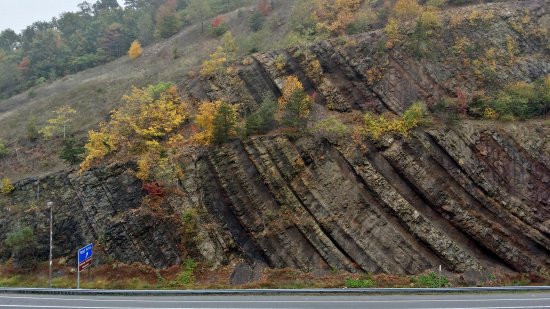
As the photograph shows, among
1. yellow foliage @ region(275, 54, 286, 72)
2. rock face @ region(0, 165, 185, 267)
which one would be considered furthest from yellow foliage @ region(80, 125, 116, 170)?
yellow foliage @ region(275, 54, 286, 72)

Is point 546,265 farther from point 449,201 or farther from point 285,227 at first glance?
point 285,227

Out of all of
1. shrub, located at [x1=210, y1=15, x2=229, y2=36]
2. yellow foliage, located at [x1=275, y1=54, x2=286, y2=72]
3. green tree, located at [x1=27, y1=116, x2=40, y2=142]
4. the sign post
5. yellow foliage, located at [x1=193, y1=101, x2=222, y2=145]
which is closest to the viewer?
the sign post

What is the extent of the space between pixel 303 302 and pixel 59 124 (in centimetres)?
2695

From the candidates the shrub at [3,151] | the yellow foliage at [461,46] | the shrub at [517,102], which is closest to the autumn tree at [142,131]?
the shrub at [3,151]

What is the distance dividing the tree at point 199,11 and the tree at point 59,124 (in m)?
22.7

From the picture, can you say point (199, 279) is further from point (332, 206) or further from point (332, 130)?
point (332, 130)

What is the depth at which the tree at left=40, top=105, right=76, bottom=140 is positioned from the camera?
33.0 meters

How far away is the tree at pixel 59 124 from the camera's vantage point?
33.0m

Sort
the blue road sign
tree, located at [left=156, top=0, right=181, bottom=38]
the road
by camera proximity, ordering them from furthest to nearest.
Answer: tree, located at [left=156, top=0, right=181, bottom=38]
the blue road sign
the road

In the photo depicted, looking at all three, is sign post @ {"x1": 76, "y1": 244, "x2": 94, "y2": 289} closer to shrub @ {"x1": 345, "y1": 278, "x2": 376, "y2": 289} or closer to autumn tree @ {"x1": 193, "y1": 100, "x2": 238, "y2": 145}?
autumn tree @ {"x1": 193, "y1": 100, "x2": 238, "y2": 145}

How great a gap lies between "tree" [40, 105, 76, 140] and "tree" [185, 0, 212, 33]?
74.5ft

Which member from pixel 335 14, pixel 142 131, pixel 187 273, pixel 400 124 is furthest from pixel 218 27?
pixel 187 273

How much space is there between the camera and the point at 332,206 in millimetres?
23172

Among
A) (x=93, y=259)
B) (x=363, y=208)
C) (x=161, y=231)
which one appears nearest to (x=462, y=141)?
(x=363, y=208)
